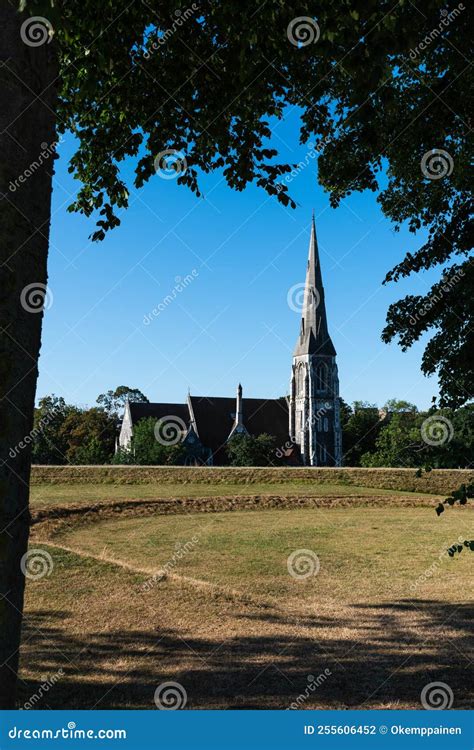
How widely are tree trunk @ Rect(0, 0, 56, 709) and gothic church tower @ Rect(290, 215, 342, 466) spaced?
7352 centimetres

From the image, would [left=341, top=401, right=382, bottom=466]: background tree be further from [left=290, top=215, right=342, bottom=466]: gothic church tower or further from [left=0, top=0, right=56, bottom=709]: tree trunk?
[left=0, top=0, right=56, bottom=709]: tree trunk

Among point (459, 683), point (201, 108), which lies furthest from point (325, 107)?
point (459, 683)

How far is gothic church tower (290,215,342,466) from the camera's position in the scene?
7694 cm

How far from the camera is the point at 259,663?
621cm

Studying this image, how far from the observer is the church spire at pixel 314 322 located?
3086 inches

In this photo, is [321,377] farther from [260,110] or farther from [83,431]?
[260,110]

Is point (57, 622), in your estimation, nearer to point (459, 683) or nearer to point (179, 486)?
point (459, 683)

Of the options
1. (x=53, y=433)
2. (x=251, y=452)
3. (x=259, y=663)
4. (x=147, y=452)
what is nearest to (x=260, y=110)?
(x=259, y=663)

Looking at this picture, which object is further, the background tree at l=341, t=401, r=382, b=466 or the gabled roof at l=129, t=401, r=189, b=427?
the background tree at l=341, t=401, r=382, b=466

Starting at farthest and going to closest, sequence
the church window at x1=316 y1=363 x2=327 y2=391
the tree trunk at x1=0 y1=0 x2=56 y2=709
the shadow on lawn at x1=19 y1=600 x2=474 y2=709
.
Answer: the church window at x1=316 y1=363 x2=327 y2=391 < the shadow on lawn at x1=19 y1=600 x2=474 y2=709 < the tree trunk at x1=0 y1=0 x2=56 y2=709

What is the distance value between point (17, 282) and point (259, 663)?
15.9 feet

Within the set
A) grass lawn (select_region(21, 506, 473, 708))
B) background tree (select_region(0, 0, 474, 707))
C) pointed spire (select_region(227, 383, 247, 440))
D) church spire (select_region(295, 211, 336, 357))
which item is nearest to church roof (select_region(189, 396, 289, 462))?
pointed spire (select_region(227, 383, 247, 440))

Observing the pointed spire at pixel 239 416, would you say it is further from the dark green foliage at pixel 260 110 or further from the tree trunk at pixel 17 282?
the tree trunk at pixel 17 282

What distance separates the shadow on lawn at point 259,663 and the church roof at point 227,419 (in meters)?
66.7
